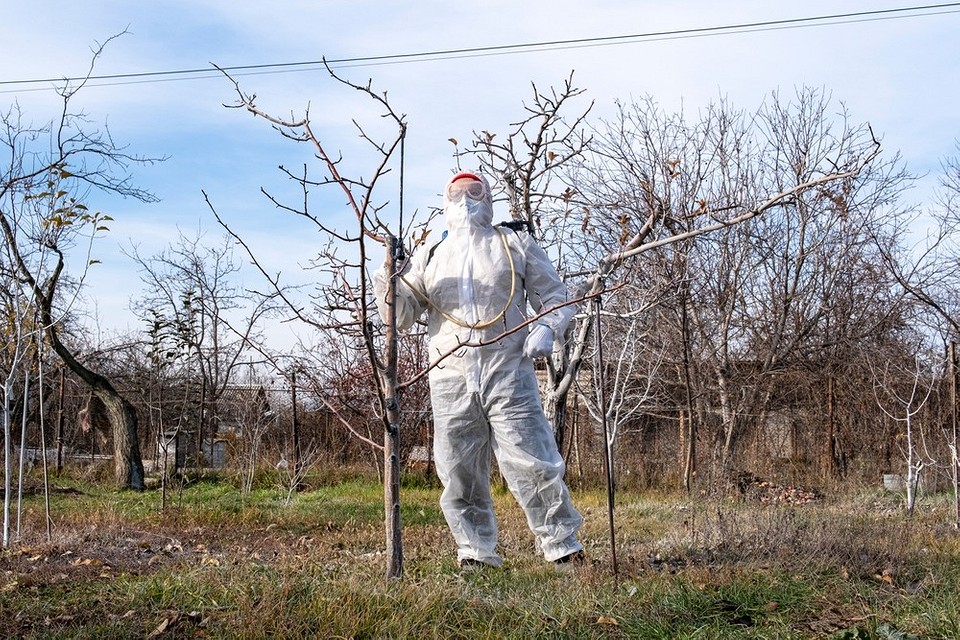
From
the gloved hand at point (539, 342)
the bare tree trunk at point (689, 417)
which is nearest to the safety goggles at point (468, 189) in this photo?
the gloved hand at point (539, 342)

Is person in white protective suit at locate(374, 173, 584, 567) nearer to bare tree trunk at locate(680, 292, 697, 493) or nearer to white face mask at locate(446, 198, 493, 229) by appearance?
white face mask at locate(446, 198, 493, 229)

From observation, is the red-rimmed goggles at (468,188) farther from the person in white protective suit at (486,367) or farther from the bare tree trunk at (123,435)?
the bare tree trunk at (123,435)

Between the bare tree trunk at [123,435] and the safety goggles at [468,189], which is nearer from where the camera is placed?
the safety goggles at [468,189]

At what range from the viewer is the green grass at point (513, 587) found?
369 cm

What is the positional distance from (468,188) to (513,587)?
6.93 feet

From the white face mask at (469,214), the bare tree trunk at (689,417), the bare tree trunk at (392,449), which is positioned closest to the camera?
the bare tree trunk at (392,449)

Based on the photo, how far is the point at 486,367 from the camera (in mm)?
4969

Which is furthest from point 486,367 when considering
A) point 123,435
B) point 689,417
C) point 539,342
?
point 123,435

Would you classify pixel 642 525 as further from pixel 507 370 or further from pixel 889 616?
pixel 889 616

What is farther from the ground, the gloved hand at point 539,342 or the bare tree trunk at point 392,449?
the gloved hand at point 539,342

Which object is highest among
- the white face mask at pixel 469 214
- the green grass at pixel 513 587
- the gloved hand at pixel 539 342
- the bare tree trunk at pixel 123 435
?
the white face mask at pixel 469 214

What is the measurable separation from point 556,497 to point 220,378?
1221 centimetres

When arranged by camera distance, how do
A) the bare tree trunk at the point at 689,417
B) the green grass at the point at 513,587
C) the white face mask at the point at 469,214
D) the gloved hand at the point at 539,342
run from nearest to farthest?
the green grass at the point at 513,587 < the gloved hand at the point at 539,342 < the white face mask at the point at 469,214 < the bare tree trunk at the point at 689,417

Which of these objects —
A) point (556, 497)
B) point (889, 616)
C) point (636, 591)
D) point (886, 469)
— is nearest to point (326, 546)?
point (556, 497)
